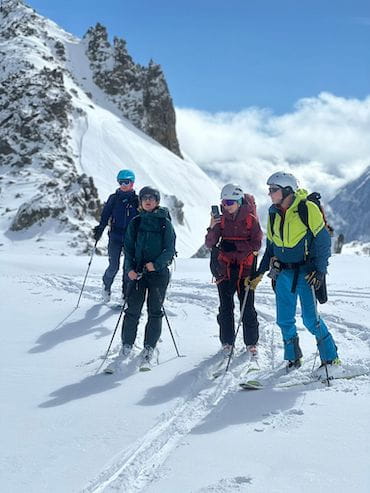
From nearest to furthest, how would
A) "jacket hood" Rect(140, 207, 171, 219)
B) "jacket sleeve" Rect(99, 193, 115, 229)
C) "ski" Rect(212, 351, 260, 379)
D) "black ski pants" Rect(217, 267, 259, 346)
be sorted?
"ski" Rect(212, 351, 260, 379) → "jacket hood" Rect(140, 207, 171, 219) → "black ski pants" Rect(217, 267, 259, 346) → "jacket sleeve" Rect(99, 193, 115, 229)

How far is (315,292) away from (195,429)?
7.71 ft

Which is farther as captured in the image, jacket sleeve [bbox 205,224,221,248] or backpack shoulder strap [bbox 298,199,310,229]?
jacket sleeve [bbox 205,224,221,248]

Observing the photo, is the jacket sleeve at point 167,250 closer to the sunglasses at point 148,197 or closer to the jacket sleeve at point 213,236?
the sunglasses at point 148,197

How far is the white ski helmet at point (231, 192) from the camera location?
6641 mm

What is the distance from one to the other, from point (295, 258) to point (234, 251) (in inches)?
43.1

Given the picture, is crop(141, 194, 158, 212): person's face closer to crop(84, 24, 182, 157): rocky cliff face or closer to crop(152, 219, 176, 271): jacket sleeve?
crop(152, 219, 176, 271): jacket sleeve

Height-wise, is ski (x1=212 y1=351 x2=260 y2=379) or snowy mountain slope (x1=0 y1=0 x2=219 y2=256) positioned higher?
snowy mountain slope (x1=0 y1=0 x2=219 y2=256)

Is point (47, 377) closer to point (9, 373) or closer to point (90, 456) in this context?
point (9, 373)

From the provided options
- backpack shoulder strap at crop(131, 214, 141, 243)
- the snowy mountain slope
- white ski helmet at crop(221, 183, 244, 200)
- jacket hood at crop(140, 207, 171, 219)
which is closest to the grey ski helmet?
jacket hood at crop(140, 207, 171, 219)

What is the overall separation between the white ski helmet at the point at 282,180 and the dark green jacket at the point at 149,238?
1.61 metres

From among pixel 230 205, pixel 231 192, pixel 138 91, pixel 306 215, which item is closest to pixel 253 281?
pixel 230 205

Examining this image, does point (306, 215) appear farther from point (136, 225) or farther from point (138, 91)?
point (138, 91)

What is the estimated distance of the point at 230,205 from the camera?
21.9ft

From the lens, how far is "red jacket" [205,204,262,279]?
6773 millimetres
